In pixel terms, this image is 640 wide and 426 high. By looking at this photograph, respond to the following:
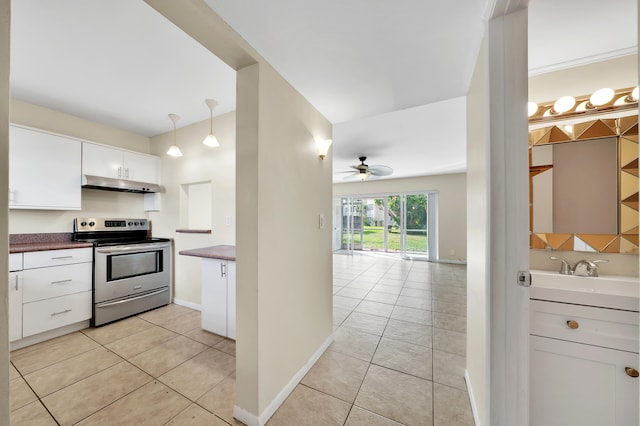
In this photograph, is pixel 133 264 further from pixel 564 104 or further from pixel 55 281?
Answer: pixel 564 104

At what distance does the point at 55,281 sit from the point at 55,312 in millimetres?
314

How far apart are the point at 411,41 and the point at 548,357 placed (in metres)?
1.87

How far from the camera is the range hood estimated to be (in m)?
2.81

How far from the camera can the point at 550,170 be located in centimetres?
162

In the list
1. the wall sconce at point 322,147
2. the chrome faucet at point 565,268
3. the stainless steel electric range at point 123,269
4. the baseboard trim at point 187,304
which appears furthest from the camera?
the baseboard trim at point 187,304

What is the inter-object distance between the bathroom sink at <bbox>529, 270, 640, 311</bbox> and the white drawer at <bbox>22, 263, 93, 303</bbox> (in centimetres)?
404

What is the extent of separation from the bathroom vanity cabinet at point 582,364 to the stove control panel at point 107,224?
447cm

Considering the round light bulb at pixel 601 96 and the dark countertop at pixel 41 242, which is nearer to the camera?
the round light bulb at pixel 601 96

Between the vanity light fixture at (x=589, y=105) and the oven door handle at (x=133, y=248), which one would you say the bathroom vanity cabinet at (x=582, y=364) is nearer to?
→ the vanity light fixture at (x=589, y=105)

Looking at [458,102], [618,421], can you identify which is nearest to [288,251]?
[618,421]

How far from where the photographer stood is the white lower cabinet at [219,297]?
7.88 feet

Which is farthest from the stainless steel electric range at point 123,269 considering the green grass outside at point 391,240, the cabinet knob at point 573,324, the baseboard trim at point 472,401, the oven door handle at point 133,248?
the green grass outside at point 391,240

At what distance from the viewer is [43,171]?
257cm

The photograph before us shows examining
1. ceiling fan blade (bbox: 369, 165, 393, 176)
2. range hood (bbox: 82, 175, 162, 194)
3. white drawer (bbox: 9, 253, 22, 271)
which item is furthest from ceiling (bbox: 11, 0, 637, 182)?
ceiling fan blade (bbox: 369, 165, 393, 176)
